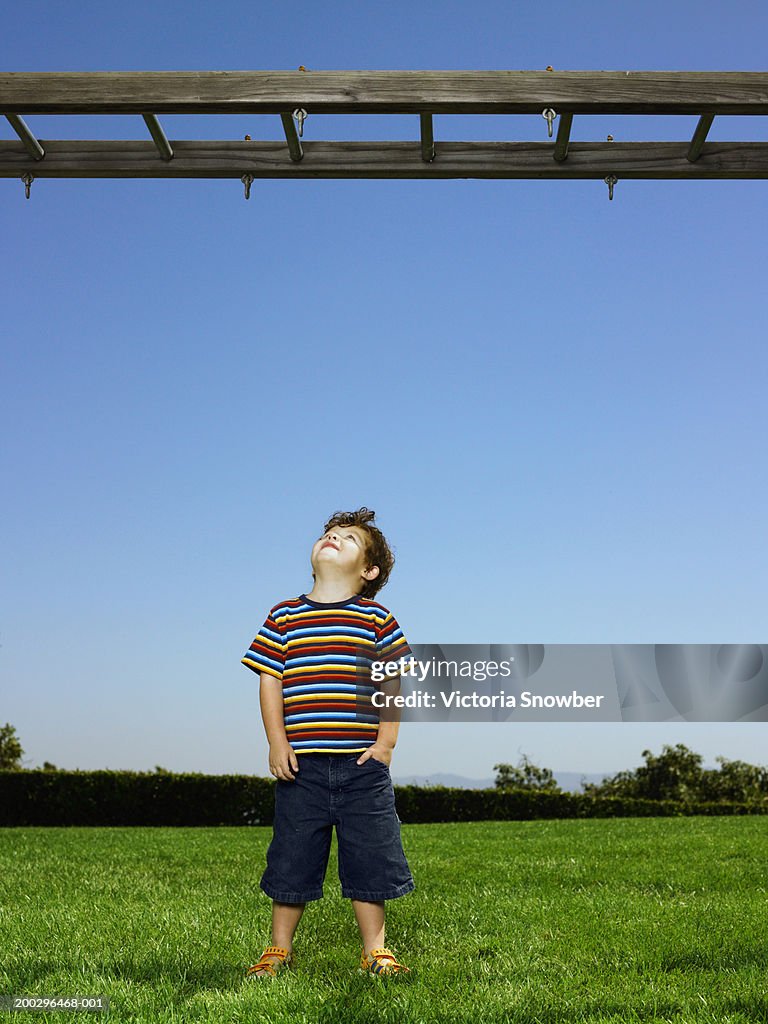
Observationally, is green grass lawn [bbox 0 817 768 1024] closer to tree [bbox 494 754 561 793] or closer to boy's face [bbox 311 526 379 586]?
boy's face [bbox 311 526 379 586]

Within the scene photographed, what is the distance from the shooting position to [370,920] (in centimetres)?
341

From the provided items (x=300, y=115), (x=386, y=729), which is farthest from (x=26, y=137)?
(x=386, y=729)

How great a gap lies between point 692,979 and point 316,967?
4.65ft

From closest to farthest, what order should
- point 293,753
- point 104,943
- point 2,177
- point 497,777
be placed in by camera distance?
point 293,753, point 2,177, point 104,943, point 497,777

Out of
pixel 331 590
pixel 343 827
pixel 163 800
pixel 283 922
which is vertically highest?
pixel 331 590

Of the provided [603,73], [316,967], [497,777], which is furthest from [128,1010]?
[497,777]

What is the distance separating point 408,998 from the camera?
312 centimetres

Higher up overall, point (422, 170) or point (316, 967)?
point (422, 170)

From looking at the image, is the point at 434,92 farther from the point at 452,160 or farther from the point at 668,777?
the point at 668,777

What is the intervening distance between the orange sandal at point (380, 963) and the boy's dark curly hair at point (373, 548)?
1.31 metres

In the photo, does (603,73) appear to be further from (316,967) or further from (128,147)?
(316,967)

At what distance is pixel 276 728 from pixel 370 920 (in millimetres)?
772

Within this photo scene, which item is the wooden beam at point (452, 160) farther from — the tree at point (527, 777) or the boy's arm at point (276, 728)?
the tree at point (527, 777)

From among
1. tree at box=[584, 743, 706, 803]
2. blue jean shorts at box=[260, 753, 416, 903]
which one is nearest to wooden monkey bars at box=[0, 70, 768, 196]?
blue jean shorts at box=[260, 753, 416, 903]
